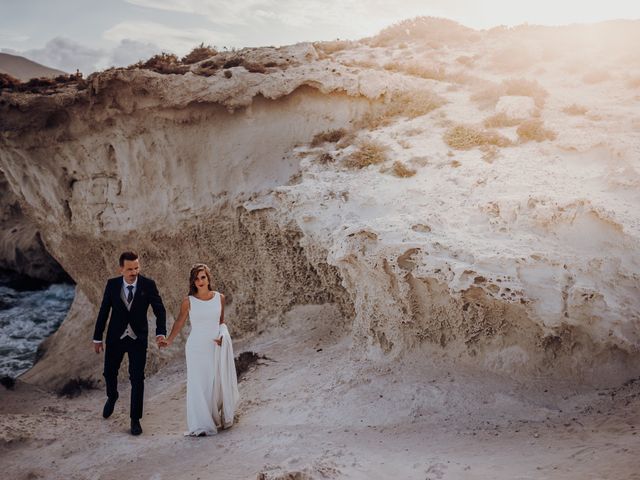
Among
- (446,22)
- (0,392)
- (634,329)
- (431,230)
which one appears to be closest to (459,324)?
(431,230)

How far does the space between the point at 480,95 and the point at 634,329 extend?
5.71 m

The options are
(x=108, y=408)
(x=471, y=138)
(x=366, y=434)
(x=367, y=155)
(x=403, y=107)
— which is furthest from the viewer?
(x=403, y=107)

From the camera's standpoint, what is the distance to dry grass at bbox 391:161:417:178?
7.71 meters

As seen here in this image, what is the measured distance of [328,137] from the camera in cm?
1000

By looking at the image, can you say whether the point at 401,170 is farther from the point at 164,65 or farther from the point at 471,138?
the point at 164,65

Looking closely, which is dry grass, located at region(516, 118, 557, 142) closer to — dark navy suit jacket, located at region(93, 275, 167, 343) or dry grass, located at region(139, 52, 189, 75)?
dark navy suit jacket, located at region(93, 275, 167, 343)

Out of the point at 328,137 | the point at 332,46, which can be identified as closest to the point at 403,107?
the point at 328,137

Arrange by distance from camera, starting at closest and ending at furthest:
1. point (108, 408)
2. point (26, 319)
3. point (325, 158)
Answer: point (108, 408), point (325, 158), point (26, 319)

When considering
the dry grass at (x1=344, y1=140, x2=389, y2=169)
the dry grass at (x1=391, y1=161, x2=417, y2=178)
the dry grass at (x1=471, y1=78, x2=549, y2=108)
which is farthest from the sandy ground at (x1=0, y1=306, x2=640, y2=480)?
the dry grass at (x1=471, y1=78, x2=549, y2=108)

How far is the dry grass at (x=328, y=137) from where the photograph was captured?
32.5 ft

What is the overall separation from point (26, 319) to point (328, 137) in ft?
41.7

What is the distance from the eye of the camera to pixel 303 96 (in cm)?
1045

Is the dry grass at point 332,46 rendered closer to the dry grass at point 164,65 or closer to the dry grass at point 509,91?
the dry grass at point 164,65

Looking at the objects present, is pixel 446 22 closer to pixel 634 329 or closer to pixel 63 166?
pixel 63 166
